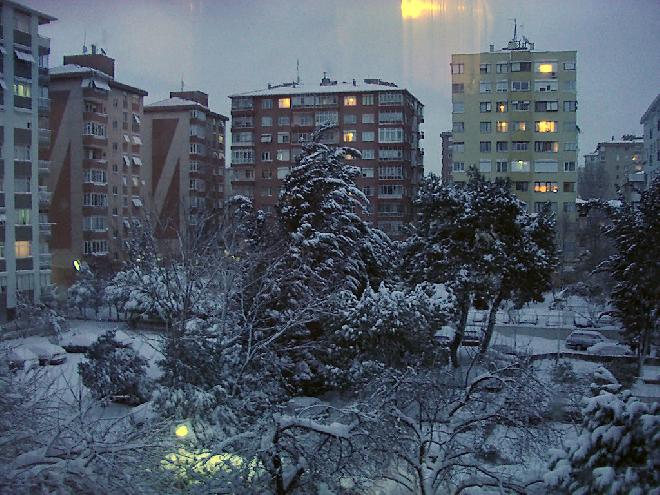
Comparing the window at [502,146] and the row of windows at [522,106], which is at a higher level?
the row of windows at [522,106]

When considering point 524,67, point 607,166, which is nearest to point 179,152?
point 524,67

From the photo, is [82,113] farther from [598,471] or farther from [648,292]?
[598,471]

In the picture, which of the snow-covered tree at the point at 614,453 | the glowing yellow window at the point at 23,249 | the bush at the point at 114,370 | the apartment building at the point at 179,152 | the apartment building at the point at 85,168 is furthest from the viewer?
the apartment building at the point at 179,152

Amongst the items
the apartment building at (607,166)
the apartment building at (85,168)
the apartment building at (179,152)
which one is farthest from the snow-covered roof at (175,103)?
the apartment building at (607,166)

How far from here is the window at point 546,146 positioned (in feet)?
107

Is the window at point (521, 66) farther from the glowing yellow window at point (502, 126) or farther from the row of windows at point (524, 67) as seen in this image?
the glowing yellow window at point (502, 126)

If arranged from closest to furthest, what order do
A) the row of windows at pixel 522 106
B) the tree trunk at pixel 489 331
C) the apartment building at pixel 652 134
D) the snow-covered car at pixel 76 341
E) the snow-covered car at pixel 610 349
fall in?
the tree trunk at pixel 489 331 < the snow-covered car at pixel 610 349 < the snow-covered car at pixel 76 341 < the apartment building at pixel 652 134 < the row of windows at pixel 522 106

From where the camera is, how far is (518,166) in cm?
3306

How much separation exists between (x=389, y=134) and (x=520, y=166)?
731cm

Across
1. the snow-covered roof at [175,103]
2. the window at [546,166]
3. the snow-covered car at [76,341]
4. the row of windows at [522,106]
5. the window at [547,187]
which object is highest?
the snow-covered roof at [175,103]

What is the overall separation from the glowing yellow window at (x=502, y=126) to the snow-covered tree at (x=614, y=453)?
29.5 m

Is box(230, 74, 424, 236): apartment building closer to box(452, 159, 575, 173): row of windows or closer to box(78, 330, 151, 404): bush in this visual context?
box(452, 159, 575, 173): row of windows

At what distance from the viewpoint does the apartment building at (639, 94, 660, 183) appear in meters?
24.0

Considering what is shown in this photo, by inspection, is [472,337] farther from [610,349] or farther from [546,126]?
[546,126]
